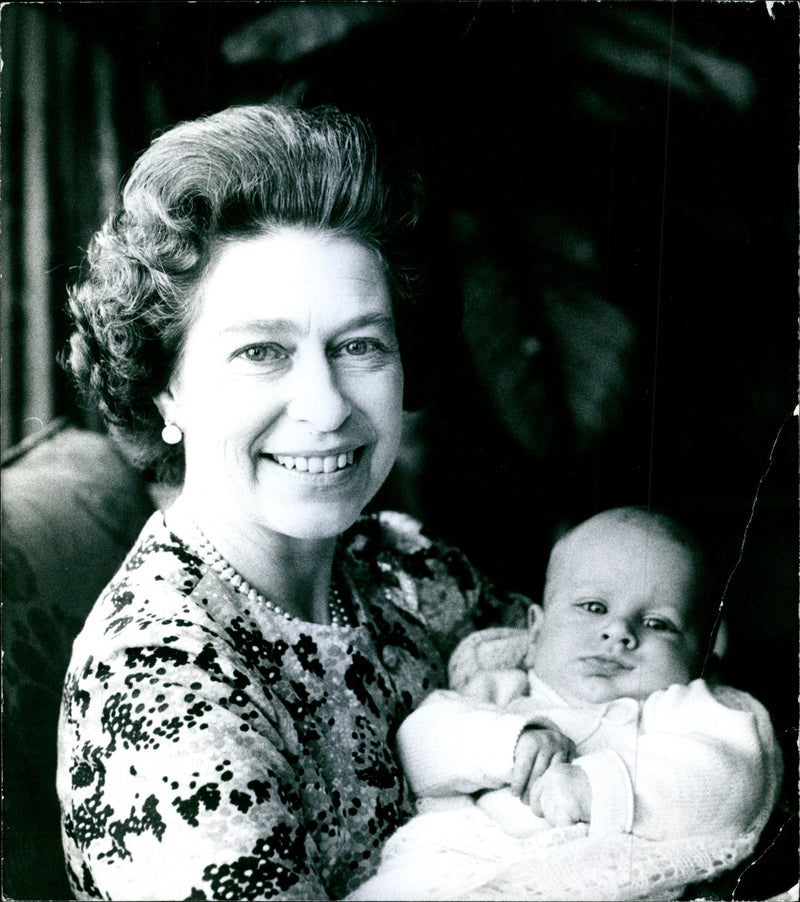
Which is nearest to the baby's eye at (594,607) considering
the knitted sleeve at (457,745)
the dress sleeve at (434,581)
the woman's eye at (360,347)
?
the dress sleeve at (434,581)

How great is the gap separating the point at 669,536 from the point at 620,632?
0.21 meters

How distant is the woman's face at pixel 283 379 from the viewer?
6.33 ft

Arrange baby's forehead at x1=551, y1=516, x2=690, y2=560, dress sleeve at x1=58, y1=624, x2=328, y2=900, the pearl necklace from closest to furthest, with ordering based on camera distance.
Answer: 1. dress sleeve at x1=58, y1=624, x2=328, y2=900
2. the pearl necklace
3. baby's forehead at x1=551, y1=516, x2=690, y2=560

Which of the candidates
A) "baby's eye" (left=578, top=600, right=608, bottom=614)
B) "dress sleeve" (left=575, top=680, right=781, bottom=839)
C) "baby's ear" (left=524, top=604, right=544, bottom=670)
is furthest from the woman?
"dress sleeve" (left=575, top=680, right=781, bottom=839)

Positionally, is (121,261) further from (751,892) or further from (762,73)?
(751,892)

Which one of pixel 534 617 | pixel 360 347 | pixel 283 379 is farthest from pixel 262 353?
pixel 534 617

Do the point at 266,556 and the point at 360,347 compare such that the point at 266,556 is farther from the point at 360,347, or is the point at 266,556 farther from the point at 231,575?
the point at 360,347

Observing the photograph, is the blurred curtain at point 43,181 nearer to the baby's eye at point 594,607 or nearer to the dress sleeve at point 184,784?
the dress sleeve at point 184,784

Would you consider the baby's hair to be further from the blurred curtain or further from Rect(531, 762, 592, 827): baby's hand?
the blurred curtain

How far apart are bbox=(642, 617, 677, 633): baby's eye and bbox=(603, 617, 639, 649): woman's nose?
0.12 ft

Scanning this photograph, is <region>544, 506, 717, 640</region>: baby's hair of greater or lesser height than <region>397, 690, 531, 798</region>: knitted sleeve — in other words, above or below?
above

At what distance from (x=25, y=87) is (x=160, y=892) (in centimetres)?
142

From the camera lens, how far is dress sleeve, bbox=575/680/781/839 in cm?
188

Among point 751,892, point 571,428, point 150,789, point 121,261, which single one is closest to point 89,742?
point 150,789
